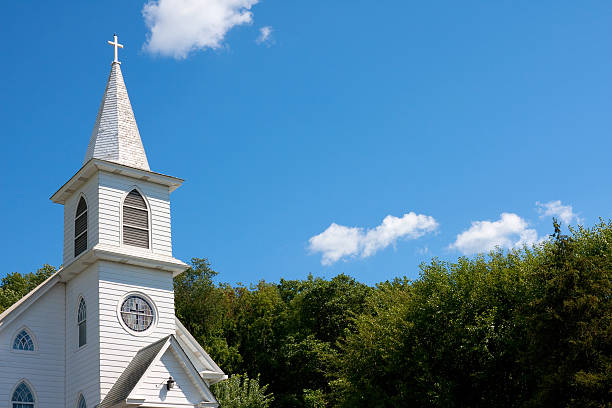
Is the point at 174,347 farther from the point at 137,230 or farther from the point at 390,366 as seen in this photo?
the point at 390,366

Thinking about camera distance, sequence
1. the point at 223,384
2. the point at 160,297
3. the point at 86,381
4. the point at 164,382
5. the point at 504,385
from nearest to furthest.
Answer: the point at 164,382, the point at 86,381, the point at 160,297, the point at 504,385, the point at 223,384

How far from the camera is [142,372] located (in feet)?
67.9

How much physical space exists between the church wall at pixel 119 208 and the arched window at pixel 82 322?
2.57 meters

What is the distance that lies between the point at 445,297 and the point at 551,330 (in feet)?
28.8

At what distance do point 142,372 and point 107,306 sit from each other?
342 cm

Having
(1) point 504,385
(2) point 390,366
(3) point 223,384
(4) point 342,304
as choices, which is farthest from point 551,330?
(4) point 342,304

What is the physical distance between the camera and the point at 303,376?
5397 centimetres

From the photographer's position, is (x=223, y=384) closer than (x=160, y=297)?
No

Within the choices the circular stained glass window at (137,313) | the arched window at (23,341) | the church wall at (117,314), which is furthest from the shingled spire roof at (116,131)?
the arched window at (23,341)

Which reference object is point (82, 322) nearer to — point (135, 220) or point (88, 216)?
point (88, 216)

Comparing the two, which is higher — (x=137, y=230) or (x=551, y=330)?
(x=137, y=230)

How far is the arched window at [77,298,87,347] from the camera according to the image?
77.5 feet

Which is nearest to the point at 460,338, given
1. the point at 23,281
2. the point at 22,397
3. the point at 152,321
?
the point at 152,321

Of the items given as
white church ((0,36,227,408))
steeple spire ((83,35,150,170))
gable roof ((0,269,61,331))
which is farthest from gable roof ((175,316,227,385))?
steeple spire ((83,35,150,170))
